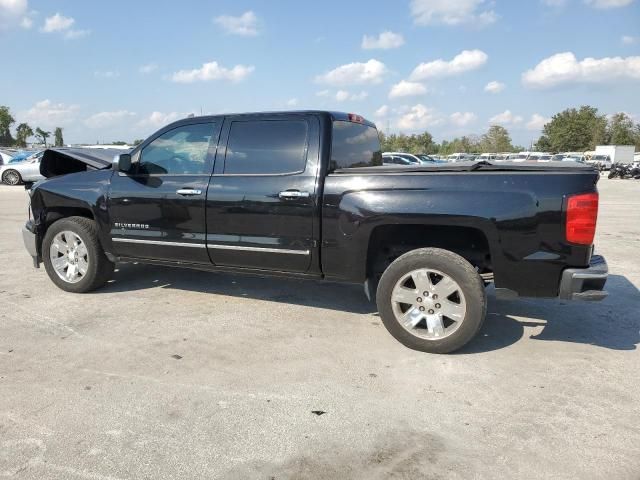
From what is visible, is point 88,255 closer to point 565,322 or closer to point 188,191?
point 188,191

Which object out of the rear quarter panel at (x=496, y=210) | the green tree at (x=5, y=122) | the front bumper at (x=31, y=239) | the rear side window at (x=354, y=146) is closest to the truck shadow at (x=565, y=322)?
the rear quarter panel at (x=496, y=210)

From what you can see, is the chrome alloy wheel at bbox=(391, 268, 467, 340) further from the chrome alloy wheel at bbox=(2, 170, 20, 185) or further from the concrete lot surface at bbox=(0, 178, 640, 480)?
the chrome alloy wheel at bbox=(2, 170, 20, 185)

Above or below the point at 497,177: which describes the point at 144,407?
below

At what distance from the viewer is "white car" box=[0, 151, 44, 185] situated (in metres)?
20.6

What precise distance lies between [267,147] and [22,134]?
330 feet

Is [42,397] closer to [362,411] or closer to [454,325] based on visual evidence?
[362,411]

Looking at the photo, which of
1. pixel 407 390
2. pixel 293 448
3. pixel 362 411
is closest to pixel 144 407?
pixel 293 448

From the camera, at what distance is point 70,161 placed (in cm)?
602

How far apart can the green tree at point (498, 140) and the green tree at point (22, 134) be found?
80.3 metres

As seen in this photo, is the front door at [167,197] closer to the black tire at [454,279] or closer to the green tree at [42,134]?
the black tire at [454,279]

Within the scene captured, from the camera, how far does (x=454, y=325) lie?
3.76 meters

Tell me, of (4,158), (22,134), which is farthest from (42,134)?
(4,158)

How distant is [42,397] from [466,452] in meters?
2.58

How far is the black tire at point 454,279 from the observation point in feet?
12.0
